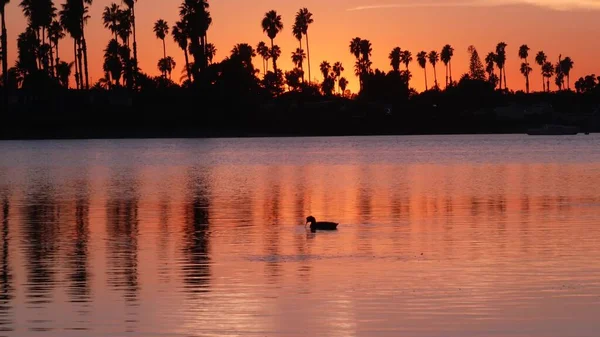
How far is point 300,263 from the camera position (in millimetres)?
28969

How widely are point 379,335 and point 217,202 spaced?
3223 centimetres

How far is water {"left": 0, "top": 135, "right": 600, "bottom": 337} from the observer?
21.2 m

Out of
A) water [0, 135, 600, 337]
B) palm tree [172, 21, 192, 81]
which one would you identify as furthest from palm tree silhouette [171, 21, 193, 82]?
water [0, 135, 600, 337]

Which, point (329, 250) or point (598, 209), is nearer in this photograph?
point (329, 250)

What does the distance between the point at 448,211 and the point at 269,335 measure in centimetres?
2582

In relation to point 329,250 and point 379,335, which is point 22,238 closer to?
point 329,250

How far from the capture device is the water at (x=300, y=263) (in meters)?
21.2

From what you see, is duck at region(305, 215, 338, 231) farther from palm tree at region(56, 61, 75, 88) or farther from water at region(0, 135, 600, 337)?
palm tree at region(56, 61, 75, 88)

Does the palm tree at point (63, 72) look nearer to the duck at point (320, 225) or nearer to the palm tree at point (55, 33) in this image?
the palm tree at point (55, 33)

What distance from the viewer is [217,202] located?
5175cm

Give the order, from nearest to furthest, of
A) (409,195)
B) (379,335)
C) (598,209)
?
1. (379,335)
2. (598,209)
3. (409,195)

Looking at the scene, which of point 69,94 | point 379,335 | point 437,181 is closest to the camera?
point 379,335

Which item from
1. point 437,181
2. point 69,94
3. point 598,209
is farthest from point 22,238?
point 69,94

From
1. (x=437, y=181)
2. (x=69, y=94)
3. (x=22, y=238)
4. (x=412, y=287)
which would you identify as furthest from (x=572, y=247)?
(x=69, y=94)
